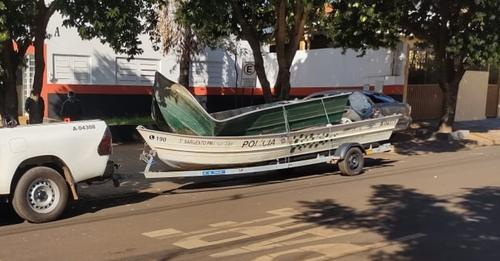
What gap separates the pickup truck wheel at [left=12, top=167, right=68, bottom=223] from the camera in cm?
855

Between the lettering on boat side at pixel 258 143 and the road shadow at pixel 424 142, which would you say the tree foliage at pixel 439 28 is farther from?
the lettering on boat side at pixel 258 143

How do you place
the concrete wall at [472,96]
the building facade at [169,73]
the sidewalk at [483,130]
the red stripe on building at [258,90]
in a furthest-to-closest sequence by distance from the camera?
the concrete wall at [472,96]
the red stripe on building at [258,90]
the building facade at [169,73]
the sidewalk at [483,130]

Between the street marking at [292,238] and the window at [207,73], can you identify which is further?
the window at [207,73]

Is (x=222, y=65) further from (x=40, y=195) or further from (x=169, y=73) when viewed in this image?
(x=40, y=195)

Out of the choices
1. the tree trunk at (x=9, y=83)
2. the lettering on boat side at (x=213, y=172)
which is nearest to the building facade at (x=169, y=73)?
the tree trunk at (x=9, y=83)

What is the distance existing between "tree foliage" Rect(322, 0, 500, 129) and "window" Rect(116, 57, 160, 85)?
7.78 m

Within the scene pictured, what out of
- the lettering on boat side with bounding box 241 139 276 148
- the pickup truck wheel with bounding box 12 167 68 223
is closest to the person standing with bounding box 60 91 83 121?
the lettering on boat side with bounding box 241 139 276 148

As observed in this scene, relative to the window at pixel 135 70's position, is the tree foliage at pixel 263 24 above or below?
above

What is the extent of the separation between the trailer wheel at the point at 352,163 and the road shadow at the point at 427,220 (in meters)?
1.92

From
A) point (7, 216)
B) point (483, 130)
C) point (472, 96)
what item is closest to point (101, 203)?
point (7, 216)

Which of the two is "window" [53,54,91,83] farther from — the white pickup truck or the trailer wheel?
the white pickup truck

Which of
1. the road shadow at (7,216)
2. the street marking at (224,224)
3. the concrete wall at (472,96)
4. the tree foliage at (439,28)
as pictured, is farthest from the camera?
the concrete wall at (472,96)

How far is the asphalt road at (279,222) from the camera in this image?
7.00 m

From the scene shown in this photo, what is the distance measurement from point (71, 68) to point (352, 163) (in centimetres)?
1361
